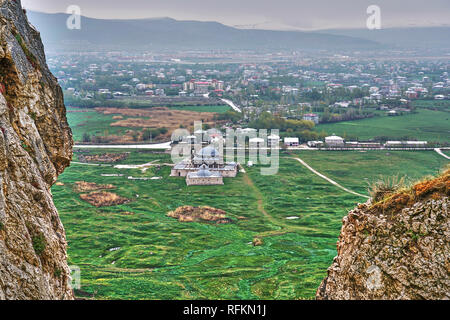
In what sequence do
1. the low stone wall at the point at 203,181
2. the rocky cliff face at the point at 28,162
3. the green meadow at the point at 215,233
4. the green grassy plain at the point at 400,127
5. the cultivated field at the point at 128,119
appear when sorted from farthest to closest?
1. the green grassy plain at the point at 400,127
2. the cultivated field at the point at 128,119
3. the low stone wall at the point at 203,181
4. the green meadow at the point at 215,233
5. the rocky cliff face at the point at 28,162

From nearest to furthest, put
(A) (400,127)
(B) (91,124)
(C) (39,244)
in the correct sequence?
(C) (39,244) → (B) (91,124) → (A) (400,127)

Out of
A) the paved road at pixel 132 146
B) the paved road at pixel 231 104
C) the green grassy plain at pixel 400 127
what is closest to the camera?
the paved road at pixel 132 146

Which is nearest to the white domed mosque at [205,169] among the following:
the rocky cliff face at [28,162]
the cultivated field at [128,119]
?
the cultivated field at [128,119]

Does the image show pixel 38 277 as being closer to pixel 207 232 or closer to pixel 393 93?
pixel 207 232

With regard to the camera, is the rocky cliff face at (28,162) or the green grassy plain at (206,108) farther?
the green grassy plain at (206,108)

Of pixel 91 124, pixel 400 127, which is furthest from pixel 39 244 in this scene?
pixel 400 127

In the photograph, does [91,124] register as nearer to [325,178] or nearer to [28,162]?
[325,178]

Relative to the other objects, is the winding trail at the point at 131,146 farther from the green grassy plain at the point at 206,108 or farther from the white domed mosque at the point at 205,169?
the green grassy plain at the point at 206,108

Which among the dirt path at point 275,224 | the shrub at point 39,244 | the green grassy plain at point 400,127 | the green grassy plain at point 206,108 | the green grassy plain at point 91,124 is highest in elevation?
the shrub at point 39,244
